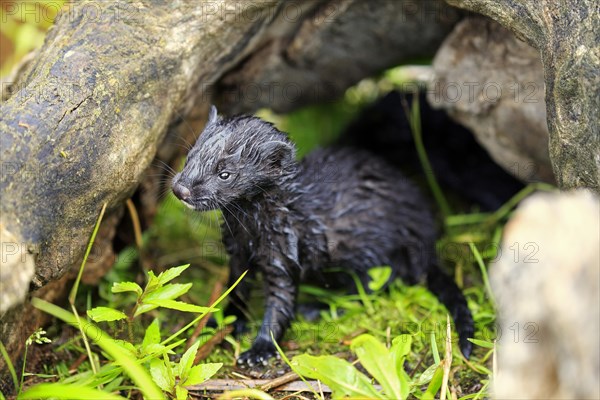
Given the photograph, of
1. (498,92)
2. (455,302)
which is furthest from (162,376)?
(498,92)

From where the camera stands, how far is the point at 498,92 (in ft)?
14.8

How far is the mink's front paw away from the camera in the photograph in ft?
12.5

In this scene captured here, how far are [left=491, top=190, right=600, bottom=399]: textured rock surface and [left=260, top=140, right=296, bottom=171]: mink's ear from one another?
187 cm

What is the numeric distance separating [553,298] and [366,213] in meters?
2.71

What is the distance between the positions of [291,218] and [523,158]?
1.80 meters

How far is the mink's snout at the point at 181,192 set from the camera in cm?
364

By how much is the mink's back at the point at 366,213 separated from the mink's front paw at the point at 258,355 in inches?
32.0

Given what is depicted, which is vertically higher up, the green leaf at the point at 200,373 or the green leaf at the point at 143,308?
the green leaf at the point at 143,308

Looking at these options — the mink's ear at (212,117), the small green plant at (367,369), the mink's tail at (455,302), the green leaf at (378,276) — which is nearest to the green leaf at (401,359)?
the small green plant at (367,369)

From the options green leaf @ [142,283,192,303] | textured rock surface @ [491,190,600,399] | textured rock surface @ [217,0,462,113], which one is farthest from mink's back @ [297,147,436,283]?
textured rock surface @ [491,190,600,399]

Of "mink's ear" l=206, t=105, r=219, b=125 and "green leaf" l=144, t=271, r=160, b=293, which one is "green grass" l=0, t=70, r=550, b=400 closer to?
"green leaf" l=144, t=271, r=160, b=293

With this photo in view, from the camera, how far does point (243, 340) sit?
13.6 feet

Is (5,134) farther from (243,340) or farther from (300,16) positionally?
(300,16)

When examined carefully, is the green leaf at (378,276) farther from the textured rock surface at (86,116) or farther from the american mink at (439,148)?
the textured rock surface at (86,116)
